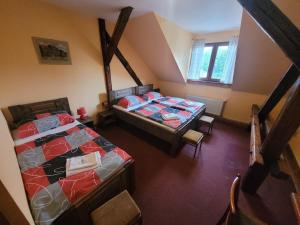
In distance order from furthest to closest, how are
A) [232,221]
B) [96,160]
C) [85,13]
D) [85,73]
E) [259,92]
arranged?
[259,92]
[85,73]
[85,13]
[96,160]
[232,221]

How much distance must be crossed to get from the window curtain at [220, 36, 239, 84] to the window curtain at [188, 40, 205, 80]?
703 millimetres

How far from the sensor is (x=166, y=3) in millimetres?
2113

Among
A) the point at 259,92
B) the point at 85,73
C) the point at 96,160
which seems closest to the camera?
the point at 96,160

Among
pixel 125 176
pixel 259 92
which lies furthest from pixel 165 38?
pixel 125 176

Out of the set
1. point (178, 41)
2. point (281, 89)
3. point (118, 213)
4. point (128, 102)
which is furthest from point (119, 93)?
point (281, 89)

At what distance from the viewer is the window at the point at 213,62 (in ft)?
11.1

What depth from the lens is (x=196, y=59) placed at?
389cm

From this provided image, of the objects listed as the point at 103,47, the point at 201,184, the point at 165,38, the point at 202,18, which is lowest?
the point at 201,184

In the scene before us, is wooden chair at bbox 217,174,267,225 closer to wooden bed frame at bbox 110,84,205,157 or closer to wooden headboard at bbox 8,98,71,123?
wooden bed frame at bbox 110,84,205,157

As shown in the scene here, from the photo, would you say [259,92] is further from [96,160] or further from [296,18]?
[96,160]

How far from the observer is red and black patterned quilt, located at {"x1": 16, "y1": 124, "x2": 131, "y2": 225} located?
3.44ft

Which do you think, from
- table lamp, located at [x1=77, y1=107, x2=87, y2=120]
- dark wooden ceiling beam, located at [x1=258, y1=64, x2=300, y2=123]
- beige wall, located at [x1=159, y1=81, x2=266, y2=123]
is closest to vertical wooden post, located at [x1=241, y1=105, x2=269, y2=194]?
dark wooden ceiling beam, located at [x1=258, y1=64, x2=300, y2=123]

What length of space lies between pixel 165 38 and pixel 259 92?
269cm

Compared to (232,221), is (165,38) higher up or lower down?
higher up
